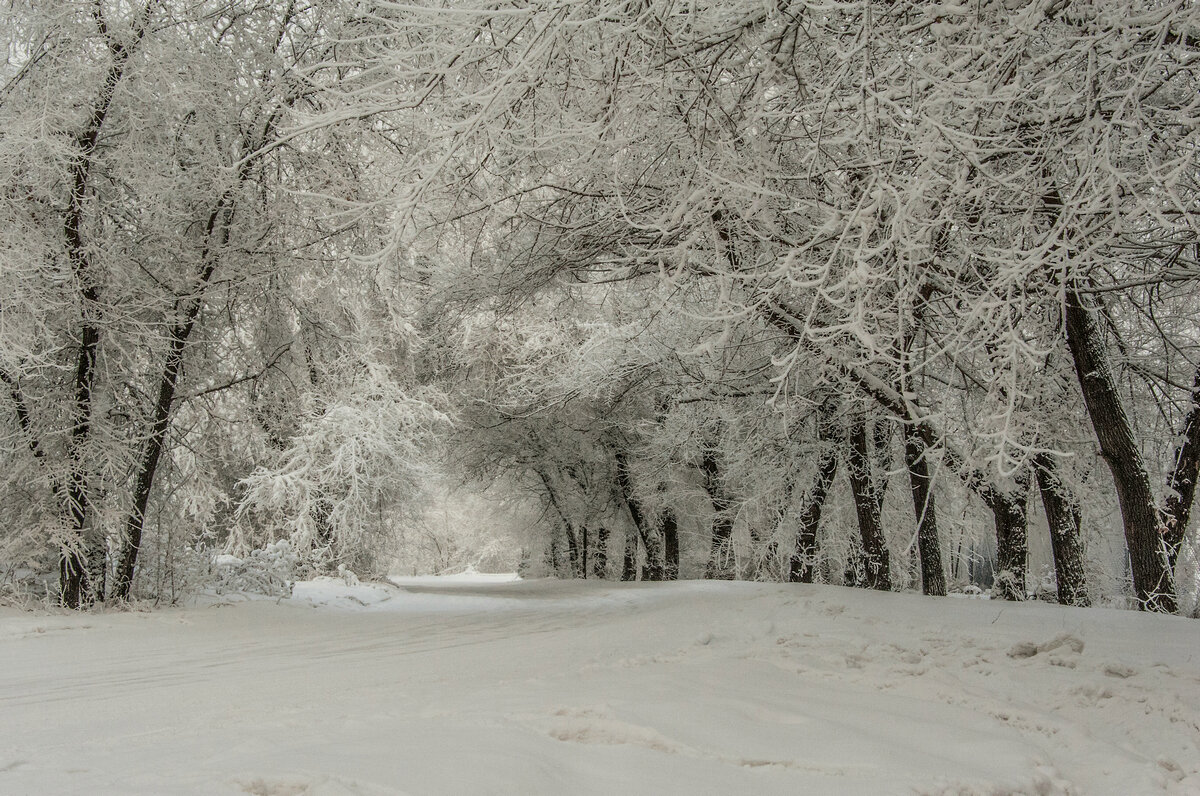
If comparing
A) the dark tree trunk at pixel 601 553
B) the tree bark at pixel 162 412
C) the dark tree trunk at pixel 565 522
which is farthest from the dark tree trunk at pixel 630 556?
the tree bark at pixel 162 412

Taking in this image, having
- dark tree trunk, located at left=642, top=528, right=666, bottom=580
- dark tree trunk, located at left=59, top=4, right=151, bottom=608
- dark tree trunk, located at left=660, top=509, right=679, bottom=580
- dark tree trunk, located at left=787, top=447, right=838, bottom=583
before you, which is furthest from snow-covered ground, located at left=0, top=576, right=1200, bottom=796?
dark tree trunk, located at left=642, top=528, right=666, bottom=580

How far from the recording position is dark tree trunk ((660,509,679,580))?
1761 centimetres

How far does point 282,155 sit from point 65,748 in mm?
6695

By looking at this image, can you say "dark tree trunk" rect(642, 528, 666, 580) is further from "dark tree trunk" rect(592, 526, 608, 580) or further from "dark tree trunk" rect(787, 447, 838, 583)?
"dark tree trunk" rect(787, 447, 838, 583)

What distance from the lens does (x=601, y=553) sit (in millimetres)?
21266

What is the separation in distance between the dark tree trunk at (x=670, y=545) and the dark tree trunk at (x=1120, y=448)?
11235mm

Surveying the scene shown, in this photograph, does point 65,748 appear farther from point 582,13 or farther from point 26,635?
point 26,635

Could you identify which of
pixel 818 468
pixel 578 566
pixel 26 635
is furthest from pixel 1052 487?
pixel 578 566

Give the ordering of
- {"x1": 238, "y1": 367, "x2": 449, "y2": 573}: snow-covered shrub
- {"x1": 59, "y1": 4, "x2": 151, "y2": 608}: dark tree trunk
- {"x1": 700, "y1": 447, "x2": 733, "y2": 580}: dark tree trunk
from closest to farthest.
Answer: {"x1": 59, "y1": 4, "x2": 151, "y2": 608}: dark tree trunk → {"x1": 238, "y1": 367, "x2": 449, "y2": 573}: snow-covered shrub → {"x1": 700, "y1": 447, "x2": 733, "y2": 580}: dark tree trunk

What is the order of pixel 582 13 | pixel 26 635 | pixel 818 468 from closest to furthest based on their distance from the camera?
Answer: pixel 582 13 < pixel 26 635 < pixel 818 468

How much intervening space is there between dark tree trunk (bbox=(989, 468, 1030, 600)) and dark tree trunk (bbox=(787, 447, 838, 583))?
2188 mm

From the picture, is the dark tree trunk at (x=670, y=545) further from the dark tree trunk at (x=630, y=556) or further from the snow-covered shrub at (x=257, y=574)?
the snow-covered shrub at (x=257, y=574)

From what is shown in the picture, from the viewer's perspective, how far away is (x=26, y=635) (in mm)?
6070

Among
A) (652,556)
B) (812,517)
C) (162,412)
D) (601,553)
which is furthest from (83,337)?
(601,553)
